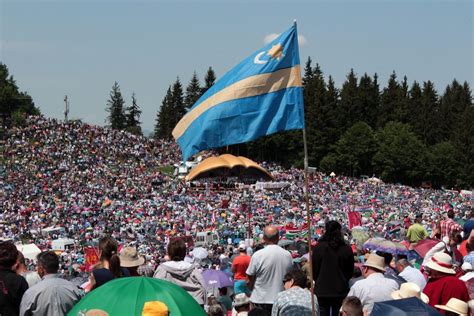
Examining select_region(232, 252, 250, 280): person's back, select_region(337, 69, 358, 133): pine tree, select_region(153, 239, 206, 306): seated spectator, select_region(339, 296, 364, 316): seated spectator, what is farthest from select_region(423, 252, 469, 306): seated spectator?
select_region(337, 69, 358, 133): pine tree

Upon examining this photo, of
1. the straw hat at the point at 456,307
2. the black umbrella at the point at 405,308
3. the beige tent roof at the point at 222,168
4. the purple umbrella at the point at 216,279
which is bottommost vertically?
the purple umbrella at the point at 216,279

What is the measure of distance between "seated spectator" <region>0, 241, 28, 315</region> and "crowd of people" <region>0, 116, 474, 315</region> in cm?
1

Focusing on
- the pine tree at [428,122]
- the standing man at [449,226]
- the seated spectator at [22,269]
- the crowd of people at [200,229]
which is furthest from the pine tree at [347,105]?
the seated spectator at [22,269]

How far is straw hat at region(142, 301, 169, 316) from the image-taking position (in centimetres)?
401

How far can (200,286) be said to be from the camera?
6.46 m

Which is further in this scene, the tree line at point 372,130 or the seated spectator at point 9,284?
the tree line at point 372,130

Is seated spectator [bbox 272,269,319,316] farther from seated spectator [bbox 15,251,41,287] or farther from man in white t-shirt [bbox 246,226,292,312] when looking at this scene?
seated spectator [bbox 15,251,41,287]

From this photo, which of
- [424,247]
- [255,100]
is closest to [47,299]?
[255,100]

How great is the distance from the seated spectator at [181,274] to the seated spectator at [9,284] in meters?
1.20

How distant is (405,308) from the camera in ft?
16.3

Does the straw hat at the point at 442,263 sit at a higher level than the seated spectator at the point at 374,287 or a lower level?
higher

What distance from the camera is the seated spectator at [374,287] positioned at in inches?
240

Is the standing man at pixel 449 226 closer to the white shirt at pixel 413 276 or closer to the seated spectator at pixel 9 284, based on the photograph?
the white shirt at pixel 413 276

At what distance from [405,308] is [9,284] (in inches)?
111
